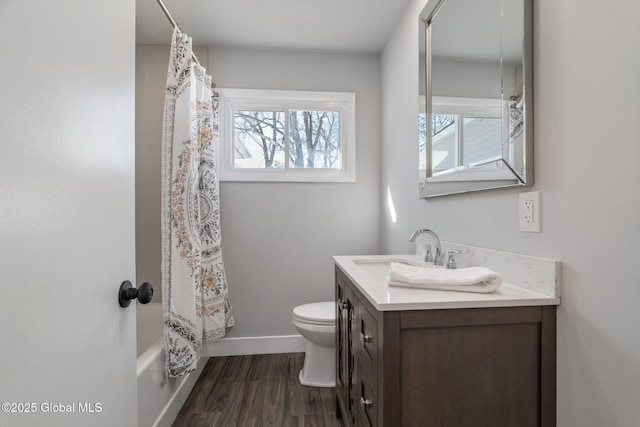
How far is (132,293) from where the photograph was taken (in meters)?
0.85

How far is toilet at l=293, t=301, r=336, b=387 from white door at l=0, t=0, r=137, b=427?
1171mm

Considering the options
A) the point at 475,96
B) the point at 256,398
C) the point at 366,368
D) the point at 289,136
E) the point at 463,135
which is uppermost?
the point at 289,136

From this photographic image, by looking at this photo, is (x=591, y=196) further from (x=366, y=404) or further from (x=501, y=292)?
(x=366, y=404)

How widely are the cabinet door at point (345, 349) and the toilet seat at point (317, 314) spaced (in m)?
0.22

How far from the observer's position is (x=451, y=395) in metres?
0.89

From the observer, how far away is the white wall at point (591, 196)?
28.9 inches

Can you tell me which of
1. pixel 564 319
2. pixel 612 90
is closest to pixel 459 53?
pixel 612 90

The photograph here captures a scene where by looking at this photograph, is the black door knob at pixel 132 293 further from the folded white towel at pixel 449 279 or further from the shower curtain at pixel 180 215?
the shower curtain at pixel 180 215

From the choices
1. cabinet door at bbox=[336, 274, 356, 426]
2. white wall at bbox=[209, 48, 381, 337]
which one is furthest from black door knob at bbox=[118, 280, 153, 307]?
white wall at bbox=[209, 48, 381, 337]

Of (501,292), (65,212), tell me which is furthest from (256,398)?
(65,212)

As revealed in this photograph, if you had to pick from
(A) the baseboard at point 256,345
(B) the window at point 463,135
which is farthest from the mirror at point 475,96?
(A) the baseboard at point 256,345

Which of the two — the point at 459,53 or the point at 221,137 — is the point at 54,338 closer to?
the point at 459,53

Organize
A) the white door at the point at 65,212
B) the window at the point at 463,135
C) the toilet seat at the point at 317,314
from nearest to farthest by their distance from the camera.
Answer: the white door at the point at 65,212, the window at the point at 463,135, the toilet seat at the point at 317,314

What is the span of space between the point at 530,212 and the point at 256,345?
2225 mm
